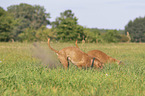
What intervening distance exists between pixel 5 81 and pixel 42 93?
1432mm

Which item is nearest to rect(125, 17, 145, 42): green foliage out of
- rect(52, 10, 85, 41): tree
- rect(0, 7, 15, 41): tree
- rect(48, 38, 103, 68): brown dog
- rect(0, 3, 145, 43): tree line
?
rect(0, 3, 145, 43): tree line

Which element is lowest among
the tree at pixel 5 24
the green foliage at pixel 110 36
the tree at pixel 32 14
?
the green foliage at pixel 110 36

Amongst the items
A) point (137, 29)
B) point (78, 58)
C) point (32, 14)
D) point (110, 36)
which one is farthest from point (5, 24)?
point (137, 29)

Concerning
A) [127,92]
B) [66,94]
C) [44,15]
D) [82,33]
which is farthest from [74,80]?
[44,15]

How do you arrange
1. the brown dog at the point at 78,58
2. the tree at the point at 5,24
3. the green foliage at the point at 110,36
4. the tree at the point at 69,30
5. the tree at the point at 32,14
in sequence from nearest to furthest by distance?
the brown dog at the point at 78,58, the tree at the point at 5,24, the tree at the point at 69,30, the green foliage at the point at 110,36, the tree at the point at 32,14

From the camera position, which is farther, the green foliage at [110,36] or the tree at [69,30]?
the green foliage at [110,36]

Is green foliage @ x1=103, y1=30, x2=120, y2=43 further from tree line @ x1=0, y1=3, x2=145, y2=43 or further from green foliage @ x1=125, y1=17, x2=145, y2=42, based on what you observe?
green foliage @ x1=125, y1=17, x2=145, y2=42

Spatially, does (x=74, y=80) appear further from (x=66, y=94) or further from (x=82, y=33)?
(x=82, y=33)

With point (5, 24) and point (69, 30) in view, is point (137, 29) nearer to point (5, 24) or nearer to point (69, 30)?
point (69, 30)

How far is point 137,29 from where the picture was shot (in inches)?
2689

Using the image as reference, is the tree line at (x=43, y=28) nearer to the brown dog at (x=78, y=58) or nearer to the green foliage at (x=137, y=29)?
the green foliage at (x=137, y=29)

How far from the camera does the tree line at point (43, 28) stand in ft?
130

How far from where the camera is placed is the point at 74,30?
39.2 metres

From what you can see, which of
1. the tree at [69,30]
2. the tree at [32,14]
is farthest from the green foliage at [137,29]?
the tree at [69,30]
